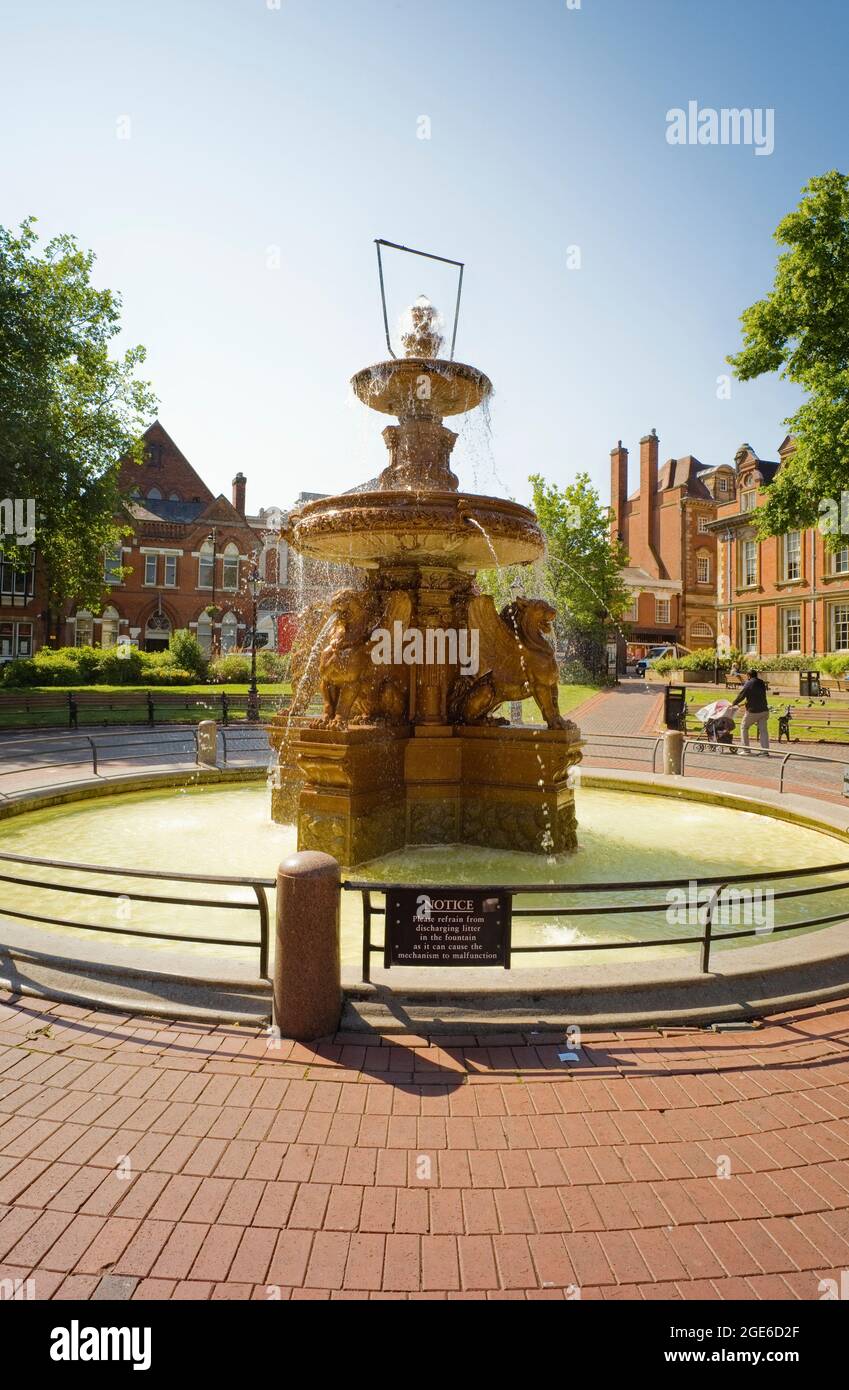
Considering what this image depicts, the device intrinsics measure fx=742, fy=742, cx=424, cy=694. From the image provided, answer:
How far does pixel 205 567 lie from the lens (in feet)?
188

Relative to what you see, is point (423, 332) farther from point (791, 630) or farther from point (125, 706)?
point (791, 630)

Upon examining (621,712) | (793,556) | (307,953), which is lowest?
(307,953)

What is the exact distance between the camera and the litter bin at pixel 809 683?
31859 mm

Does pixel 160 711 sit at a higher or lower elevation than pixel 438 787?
higher

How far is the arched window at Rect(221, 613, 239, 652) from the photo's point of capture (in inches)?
2274

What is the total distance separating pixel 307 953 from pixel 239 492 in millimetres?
62081

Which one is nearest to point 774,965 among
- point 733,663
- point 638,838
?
point 638,838

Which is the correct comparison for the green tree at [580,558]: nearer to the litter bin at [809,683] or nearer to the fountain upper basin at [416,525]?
the litter bin at [809,683]

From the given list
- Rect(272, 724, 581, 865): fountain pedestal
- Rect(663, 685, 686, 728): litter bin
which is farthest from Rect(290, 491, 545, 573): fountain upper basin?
Rect(663, 685, 686, 728): litter bin

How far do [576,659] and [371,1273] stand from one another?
41.7 metres

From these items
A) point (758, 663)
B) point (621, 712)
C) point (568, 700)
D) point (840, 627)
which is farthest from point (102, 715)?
point (840, 627)

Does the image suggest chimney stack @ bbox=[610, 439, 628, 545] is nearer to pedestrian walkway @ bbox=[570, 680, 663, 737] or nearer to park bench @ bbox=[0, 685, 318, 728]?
pedestrian walkway @ bbox=[570, 680, 663, 737]

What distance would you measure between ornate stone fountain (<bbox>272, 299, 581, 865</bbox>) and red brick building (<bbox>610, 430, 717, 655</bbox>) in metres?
55.8

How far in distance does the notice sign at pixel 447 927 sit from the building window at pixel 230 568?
183 feet
